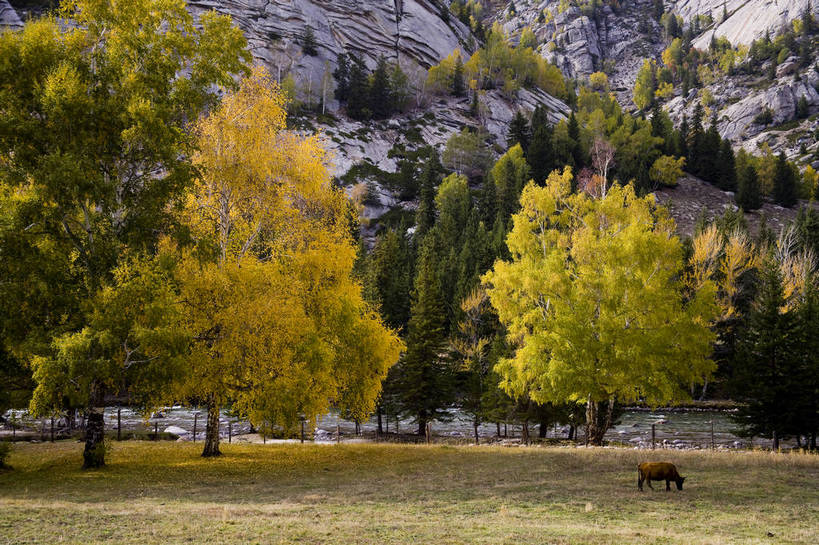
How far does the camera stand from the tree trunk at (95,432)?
17.4 m

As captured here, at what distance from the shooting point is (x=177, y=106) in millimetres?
19125

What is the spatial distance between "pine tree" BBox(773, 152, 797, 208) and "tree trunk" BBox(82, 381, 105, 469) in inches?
5018

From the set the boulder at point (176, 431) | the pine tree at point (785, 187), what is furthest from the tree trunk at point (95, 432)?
the pine tree at point (785, 187)

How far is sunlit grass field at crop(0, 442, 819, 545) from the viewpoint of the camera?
9062 millimetres

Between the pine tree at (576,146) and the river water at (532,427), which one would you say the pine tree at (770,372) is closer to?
the river water at (532,427)

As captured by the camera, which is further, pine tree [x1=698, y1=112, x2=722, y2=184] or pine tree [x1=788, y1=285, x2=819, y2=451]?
pine tree [x1=698, y1=112, x2=722, y2=184]

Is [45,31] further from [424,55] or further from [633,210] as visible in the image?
[424,55]

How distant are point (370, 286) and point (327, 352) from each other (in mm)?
38213

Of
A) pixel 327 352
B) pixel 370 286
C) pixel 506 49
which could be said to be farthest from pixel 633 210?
pixel 506 49

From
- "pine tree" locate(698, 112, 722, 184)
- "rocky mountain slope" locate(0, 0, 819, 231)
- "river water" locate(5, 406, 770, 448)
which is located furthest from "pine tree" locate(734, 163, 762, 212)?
"river water" locate(5, 406, 770, 448)

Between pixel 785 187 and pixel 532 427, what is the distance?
9507 centimetres

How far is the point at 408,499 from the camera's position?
12.9m

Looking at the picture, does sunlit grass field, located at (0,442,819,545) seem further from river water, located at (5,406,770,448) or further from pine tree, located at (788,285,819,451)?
river water, located at (5,406,770,448)

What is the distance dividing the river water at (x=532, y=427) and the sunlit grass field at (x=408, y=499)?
13570 millimetres
